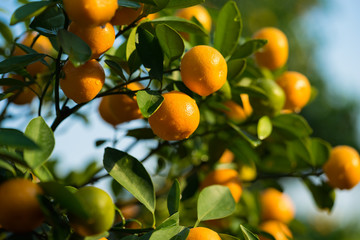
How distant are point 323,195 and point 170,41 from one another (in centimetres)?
66

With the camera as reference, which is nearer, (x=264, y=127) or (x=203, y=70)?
(x=203, y=70)

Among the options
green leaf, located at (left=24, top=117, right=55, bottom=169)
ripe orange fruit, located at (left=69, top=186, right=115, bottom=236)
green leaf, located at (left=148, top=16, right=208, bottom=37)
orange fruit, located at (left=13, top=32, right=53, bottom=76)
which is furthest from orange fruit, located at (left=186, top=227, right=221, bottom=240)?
orange fruit, located at (left=13, top=32, right=53, bottom=76)

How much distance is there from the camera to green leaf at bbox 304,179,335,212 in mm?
1010

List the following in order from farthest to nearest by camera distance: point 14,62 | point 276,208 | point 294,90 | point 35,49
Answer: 1. point 276,208
2. point 294,90
3. point 35,49
4. point 14,62

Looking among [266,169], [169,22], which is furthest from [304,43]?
[169,22]

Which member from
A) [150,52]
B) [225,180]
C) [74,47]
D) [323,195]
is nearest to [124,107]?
[150,52]

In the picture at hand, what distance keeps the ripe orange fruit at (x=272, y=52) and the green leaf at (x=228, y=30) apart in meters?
0.27

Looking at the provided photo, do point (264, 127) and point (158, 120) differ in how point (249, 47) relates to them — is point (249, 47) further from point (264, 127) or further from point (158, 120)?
point (158, 120)

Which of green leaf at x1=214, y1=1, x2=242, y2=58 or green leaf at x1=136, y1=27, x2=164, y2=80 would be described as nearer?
green leaf at x1=136, y1=27, x2=164, y2=80

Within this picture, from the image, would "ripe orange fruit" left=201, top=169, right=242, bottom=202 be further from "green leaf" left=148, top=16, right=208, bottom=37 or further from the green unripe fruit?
"green leaf" left=148, top=16, right=208, bottom=37

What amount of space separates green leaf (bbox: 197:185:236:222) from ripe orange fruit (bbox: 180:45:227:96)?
0.21m

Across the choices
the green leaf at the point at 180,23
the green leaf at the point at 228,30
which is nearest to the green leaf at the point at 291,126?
the green leaf at the point at 228,30

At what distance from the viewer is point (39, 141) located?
503 mm

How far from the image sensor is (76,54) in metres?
0.49
